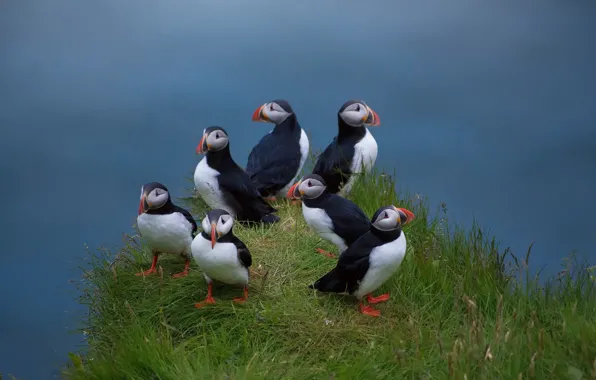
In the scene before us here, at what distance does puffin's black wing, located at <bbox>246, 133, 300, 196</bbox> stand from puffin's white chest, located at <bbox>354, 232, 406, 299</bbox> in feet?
6.59

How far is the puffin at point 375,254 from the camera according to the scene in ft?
14.8

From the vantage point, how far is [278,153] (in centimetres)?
646

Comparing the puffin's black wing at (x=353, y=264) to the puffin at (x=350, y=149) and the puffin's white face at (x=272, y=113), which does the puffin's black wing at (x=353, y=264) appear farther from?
the puffin's white face at (x=272, y=113)

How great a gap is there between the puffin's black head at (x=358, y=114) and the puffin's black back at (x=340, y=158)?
2cm

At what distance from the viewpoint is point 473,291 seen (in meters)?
5.12

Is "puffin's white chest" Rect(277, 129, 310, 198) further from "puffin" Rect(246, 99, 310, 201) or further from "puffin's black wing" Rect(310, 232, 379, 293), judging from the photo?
"puffin's black wing" Rect(310, 232, 379, 293)

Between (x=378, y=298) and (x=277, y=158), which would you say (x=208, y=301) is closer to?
(x=378, y=298)

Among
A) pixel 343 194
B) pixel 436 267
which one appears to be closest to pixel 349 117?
pixel 343 194

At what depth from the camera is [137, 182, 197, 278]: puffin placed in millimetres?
4910

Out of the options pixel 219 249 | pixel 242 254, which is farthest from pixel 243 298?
pixel 219 249

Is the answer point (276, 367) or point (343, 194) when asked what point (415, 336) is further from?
point (343, 194)

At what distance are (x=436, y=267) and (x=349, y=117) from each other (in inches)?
63.6

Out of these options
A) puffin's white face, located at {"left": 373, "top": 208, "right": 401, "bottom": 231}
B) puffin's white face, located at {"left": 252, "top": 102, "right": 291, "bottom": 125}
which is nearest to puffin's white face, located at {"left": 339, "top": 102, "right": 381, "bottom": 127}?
puffin's white face, located at {"left": 252, "top": 102, "right": 291, "bottom": 125}

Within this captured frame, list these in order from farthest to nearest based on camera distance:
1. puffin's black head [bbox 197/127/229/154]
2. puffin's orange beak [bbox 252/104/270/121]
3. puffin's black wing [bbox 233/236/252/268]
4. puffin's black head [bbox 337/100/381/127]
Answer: puffin's orange beak [bbox 252/104/270/121] → puffin's black head [bbox 337/100/381/127] → puffin's black head [bbox 197/127/229/154] → puffin's black wing [bbox 233/236/252/268]
